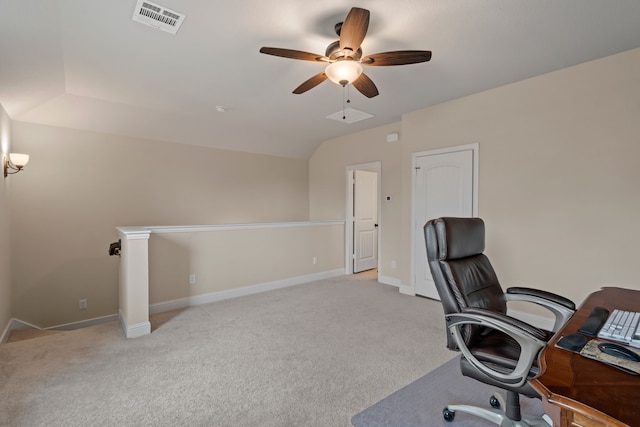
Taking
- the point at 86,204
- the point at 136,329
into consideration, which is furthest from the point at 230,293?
the point at 86,204

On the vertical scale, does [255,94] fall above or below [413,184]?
above

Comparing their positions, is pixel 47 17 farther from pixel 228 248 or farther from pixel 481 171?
pixel 481 171

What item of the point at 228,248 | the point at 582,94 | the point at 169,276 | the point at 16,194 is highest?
the point at 582,94

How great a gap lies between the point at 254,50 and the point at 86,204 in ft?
10.9

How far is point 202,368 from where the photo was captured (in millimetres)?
2395

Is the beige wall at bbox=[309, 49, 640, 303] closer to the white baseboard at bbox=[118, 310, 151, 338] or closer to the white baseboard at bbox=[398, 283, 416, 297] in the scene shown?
the white baseboard at bbox=[398, 283, 416, 297]

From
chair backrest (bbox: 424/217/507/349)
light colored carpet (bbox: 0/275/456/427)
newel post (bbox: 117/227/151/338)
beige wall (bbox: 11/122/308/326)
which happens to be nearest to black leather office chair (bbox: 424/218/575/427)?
chair backrest (bbox: 424/217/507/349)

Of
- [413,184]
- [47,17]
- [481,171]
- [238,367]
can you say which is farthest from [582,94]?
[47,17]

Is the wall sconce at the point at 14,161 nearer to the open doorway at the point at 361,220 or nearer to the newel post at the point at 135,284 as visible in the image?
the newel post at the point at 135,284

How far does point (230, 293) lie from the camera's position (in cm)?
420

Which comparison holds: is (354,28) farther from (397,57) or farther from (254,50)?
(254,50)

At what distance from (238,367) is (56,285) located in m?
3.22

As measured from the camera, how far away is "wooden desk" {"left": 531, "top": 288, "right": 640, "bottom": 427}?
0.71 metres

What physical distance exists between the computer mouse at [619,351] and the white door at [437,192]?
283cm
